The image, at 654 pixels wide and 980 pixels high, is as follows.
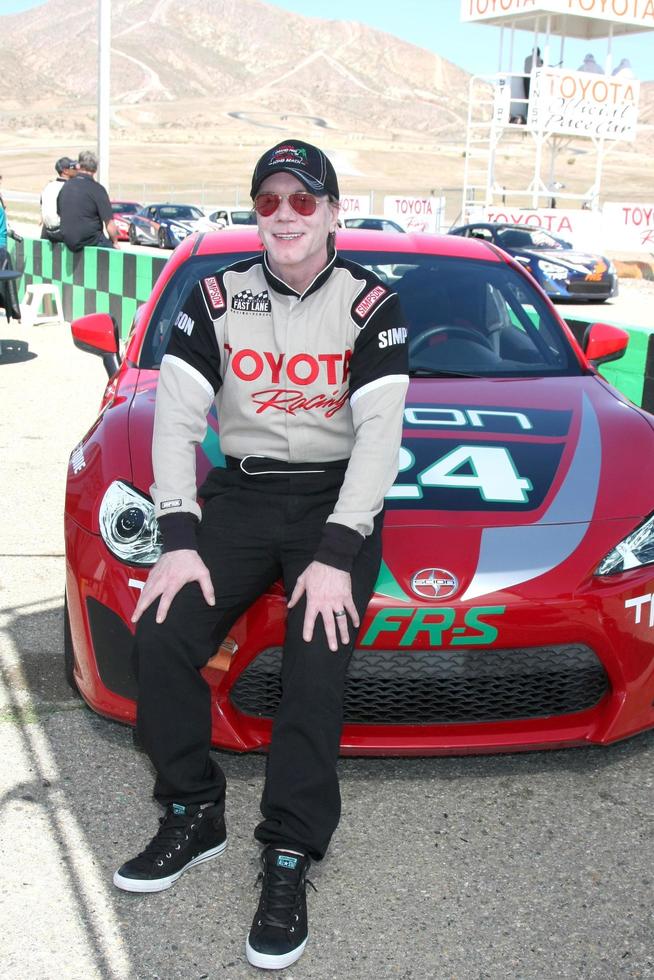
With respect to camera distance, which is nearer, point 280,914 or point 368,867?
point 280,914

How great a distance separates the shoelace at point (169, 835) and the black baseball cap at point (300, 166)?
4.75 ft

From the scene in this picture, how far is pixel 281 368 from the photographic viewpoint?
274cm

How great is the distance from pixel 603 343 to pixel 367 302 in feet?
5.65

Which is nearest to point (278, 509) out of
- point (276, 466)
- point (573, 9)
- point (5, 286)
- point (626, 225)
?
point (276, 466)

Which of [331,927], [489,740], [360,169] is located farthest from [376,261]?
[360,169]

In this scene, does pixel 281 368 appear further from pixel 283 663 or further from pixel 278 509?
A: pixel 283 663

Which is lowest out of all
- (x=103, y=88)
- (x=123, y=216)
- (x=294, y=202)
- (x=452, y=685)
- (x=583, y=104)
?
(x=452, y=685)

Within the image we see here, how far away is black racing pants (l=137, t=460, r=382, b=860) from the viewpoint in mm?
2373

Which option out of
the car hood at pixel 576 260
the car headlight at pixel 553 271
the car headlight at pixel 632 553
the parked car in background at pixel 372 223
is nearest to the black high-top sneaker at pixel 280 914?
the car headlight at pixel 632 553

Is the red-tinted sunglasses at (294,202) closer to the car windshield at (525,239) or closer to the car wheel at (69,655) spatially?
the car wheel at (69,655)

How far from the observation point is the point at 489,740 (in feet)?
9.01

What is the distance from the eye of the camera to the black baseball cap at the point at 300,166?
2.64 meters

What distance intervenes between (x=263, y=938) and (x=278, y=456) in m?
1.09

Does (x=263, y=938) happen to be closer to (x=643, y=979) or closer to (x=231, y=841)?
(x=231, y=841)
